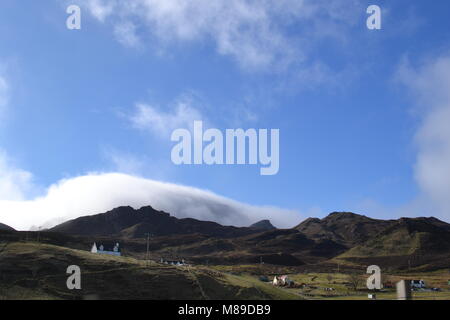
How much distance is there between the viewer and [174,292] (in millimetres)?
77125

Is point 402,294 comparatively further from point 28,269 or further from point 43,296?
point 28,269

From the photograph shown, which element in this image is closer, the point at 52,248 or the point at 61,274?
the point at 61,274

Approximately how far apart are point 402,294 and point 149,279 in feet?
211

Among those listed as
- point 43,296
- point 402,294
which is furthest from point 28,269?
point 402,294
